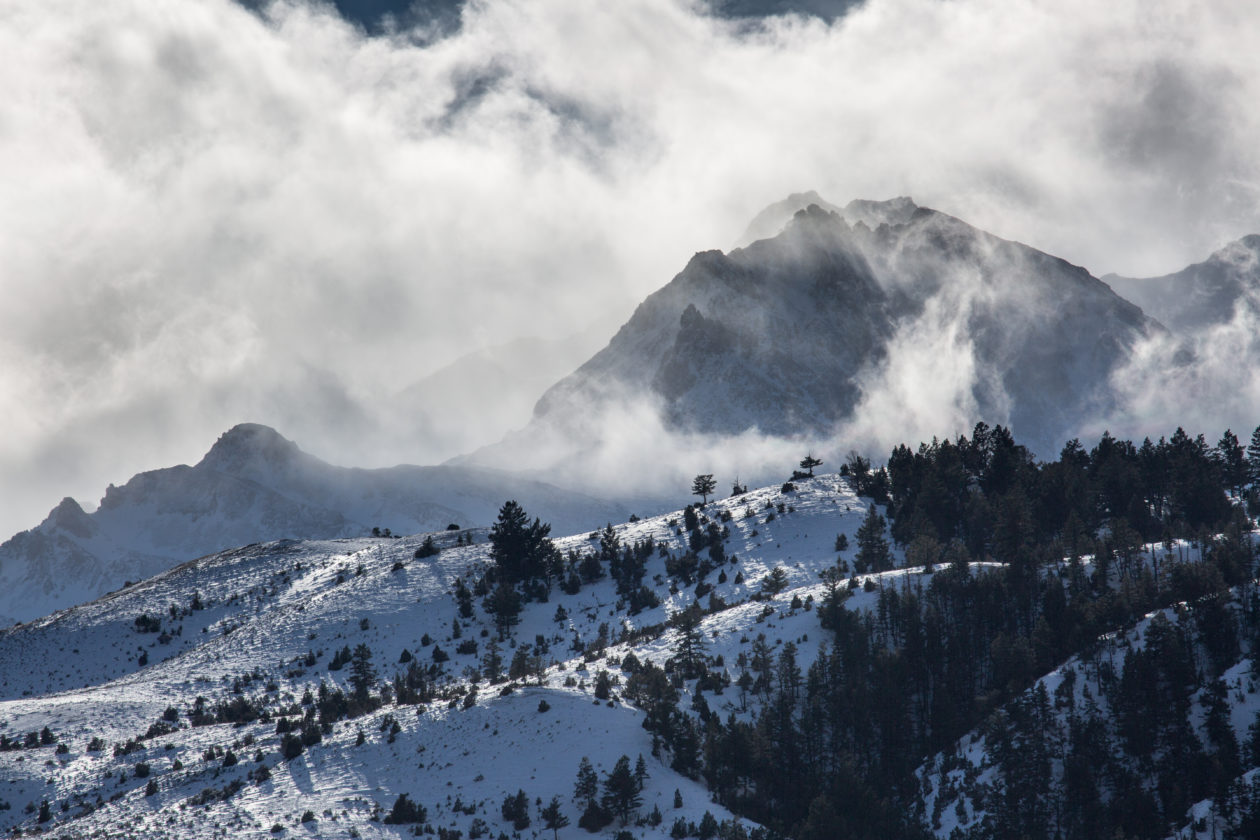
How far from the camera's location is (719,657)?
2223 inches

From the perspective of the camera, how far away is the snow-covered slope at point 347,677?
41.9m

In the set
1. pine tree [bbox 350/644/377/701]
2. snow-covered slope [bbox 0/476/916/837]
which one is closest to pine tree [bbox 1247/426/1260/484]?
snow-covered slope [bbox 0/476/916/837]

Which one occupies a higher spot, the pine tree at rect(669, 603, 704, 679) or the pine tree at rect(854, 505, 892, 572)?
the pine tree at rect(854, 505, 892, 572)

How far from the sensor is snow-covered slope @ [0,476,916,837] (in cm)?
4188

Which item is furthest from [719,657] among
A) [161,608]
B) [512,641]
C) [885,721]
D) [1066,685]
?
[161,608]

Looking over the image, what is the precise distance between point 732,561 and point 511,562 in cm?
2173

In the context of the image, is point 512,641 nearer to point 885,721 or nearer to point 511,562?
point 511,562

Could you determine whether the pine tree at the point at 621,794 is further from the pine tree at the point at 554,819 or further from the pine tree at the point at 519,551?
the pine tree at the point at 519,551

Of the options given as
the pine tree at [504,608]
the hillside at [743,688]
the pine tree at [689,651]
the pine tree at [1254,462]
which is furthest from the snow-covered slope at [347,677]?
the pine tree at [1254,462]

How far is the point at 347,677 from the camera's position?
70.1m

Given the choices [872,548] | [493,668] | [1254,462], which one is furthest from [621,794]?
[1254,462]

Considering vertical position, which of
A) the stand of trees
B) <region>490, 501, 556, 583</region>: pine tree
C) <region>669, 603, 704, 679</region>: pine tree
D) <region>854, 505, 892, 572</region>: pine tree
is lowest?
the stand of trees

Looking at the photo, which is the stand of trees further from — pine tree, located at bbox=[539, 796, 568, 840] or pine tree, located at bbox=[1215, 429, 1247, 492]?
pine tree, located at bbox=[1215, 429, 1247, 492]

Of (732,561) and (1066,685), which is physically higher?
(732,561)
